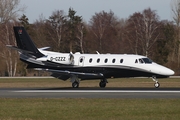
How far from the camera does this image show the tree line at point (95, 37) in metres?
83.8

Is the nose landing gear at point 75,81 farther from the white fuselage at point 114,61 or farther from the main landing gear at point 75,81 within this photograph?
the white fuselage at point 114,61

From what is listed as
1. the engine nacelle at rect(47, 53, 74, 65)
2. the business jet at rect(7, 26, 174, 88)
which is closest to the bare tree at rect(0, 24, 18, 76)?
the business jet at rect(7, 26, 174, 88)

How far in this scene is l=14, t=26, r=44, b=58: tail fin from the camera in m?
40.2

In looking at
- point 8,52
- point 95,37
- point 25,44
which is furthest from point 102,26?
point 25,44

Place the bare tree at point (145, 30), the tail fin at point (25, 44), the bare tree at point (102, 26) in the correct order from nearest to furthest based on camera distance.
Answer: the tail fin at point (25, 44), the bare tree at point (145, 30), the bare tree at point (102, 26)

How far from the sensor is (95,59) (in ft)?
128
